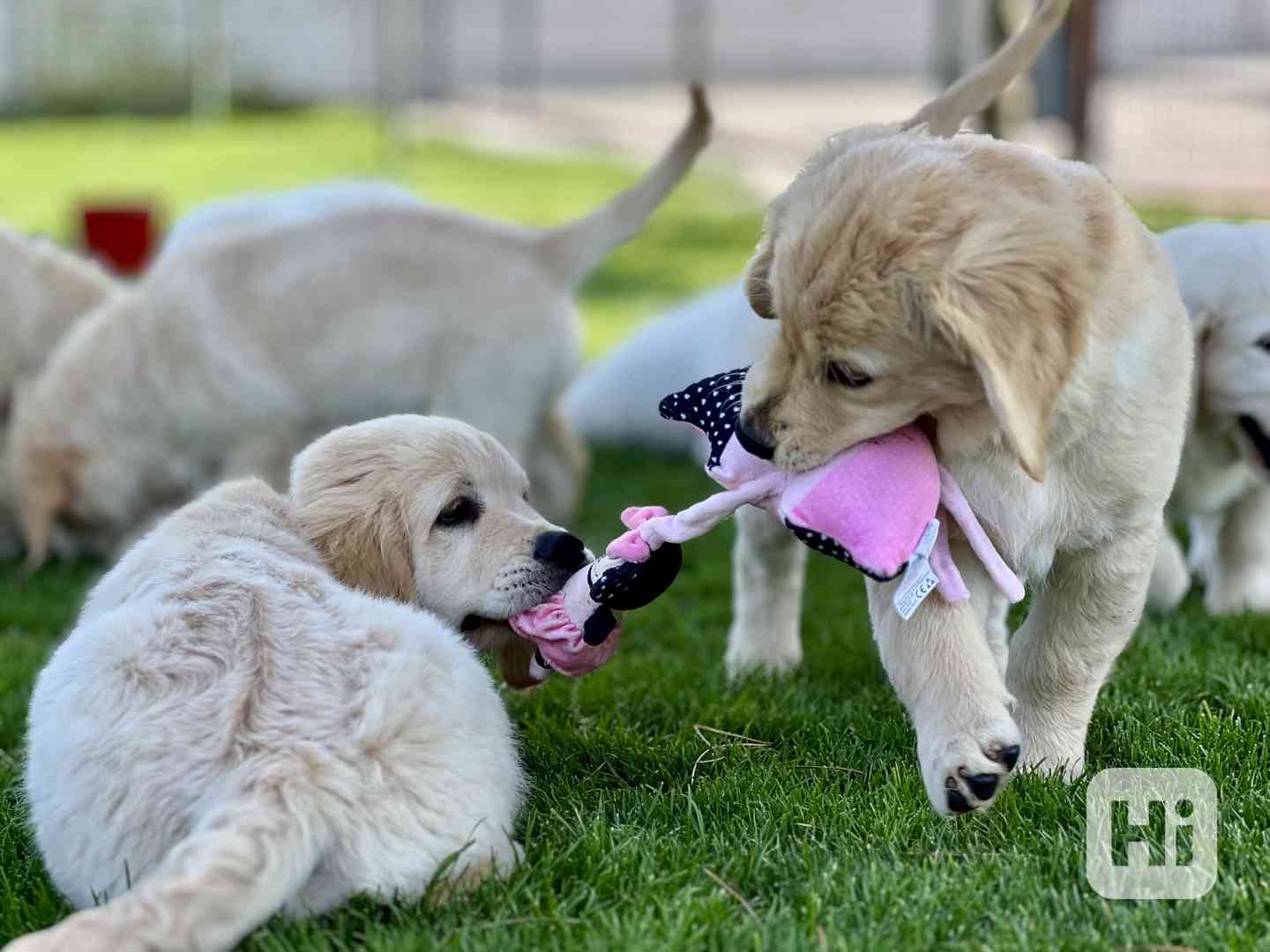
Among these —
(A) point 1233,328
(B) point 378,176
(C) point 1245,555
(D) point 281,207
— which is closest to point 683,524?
(A) point 1233,328

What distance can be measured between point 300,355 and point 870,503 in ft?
11.8

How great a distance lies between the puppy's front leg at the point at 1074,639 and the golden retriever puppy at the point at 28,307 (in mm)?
4634

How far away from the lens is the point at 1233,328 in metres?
4.19

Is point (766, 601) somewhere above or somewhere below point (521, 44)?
below

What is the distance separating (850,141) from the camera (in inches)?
125

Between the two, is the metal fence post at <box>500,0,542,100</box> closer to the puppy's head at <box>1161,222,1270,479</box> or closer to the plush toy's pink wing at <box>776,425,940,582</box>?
the puppy's head at <box>1161,222,1270,479</box>

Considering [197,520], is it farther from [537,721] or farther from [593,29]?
[593,29]

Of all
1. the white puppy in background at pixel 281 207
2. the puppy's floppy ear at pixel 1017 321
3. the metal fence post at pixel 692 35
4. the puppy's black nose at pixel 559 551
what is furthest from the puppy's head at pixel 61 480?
the metal fence post at pixel 692 35

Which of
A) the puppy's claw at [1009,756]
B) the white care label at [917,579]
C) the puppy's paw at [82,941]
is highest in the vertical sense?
the white care label at [917,579]

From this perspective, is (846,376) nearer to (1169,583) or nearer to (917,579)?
(917,579)

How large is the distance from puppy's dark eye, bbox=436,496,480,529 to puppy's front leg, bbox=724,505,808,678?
102 cm

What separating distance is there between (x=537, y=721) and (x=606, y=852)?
857 millimetres

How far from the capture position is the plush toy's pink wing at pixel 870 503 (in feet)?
9.22

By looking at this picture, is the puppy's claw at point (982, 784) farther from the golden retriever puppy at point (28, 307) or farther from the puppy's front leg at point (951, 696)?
the golden retriever puppy at point (28, 307)
